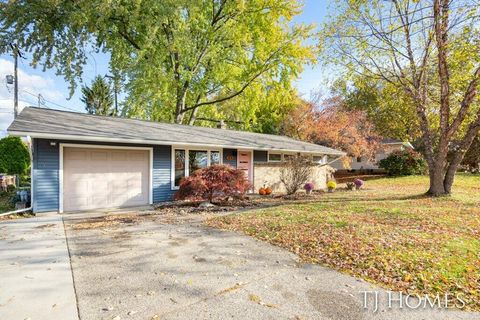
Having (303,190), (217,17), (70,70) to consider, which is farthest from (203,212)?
(217,17)

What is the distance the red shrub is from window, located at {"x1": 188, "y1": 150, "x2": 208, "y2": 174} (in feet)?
6.22

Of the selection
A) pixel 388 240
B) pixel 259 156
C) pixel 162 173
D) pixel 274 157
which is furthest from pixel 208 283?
pixel 274 157

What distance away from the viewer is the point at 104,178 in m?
9.52

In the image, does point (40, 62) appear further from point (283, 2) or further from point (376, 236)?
point (376, 236)

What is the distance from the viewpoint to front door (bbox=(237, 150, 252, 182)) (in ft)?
44.3

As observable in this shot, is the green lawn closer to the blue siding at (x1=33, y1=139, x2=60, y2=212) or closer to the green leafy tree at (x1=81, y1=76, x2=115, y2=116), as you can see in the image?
the blue siding at (x1=33, y1=139, x2=60, y2=212)

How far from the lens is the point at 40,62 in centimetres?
1478

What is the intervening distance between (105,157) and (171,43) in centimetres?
985

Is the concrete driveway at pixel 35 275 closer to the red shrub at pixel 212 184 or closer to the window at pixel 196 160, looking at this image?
the red shrub at pixel 212 184

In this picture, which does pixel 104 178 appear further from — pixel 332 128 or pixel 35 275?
pixel 332 128

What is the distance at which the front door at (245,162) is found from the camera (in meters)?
13.5

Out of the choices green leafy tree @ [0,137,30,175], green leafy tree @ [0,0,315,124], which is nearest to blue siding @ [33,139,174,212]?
green leafy tree @ [0,0,315,124]

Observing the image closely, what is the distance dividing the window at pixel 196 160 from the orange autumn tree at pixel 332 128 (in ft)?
43.2

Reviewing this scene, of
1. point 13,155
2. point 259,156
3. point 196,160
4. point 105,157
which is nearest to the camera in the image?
point 105,157
